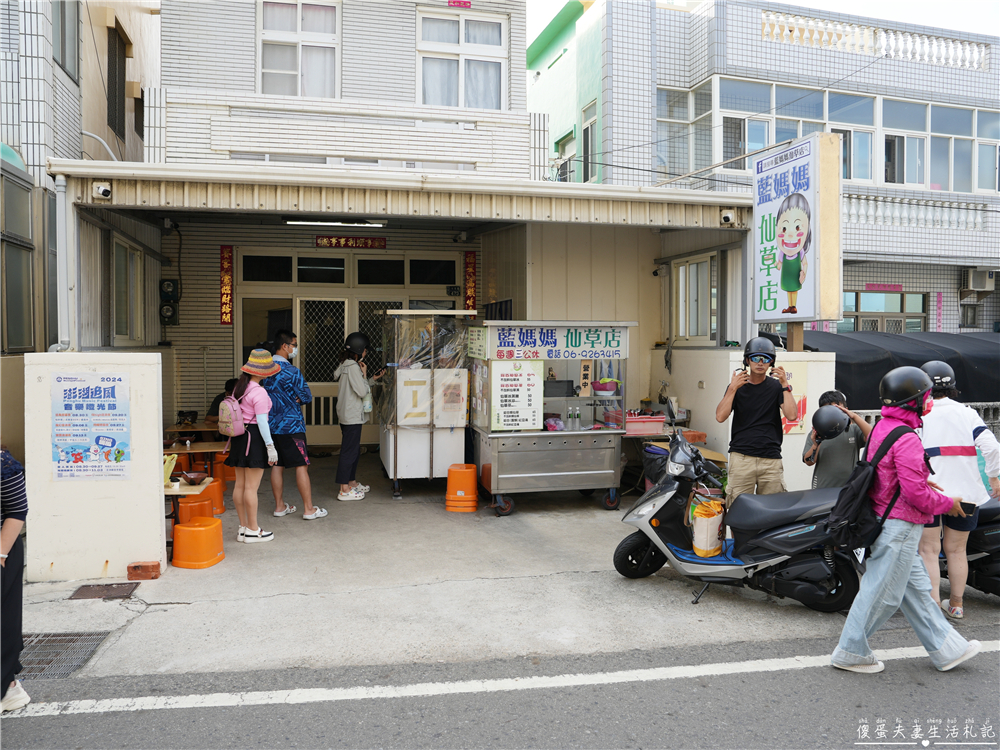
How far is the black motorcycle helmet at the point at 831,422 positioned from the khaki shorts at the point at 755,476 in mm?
717

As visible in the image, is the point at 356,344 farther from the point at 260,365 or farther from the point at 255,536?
the point at 255,536

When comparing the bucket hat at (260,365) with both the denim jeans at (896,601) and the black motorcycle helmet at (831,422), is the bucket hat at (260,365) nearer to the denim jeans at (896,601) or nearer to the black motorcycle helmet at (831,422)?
the black motorcycle helmet at (831,422)

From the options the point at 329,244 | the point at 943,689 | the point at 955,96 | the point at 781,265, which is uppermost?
the point at 955,96

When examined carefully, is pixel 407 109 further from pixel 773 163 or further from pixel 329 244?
pixel 773 163

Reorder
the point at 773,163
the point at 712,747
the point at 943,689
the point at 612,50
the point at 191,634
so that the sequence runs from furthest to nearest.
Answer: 1. the point at 612,50
2. the point at 773,163
3. the point at 191,634
4. the point at 943,689
5. the point at 712,747

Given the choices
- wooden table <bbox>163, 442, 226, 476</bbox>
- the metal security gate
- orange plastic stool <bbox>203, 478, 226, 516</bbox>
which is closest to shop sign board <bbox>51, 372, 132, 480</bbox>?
orange plastic stool <bbox>203, 478, 226, 516</bbox>

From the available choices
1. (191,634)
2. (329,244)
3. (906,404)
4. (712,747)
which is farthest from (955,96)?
(191,634)

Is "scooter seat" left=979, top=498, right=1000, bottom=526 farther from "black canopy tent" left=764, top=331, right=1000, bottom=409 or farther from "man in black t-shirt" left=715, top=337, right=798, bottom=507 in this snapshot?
"black canopy tent" left=764, top=331, right=1000, bottom=409

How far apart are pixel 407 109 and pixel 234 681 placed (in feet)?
27.0

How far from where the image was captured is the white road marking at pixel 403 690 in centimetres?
369

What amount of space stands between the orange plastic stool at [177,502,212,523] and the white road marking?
324cm

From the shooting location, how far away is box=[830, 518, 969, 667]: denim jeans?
4.02m

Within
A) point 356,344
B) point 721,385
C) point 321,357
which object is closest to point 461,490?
point 356,344

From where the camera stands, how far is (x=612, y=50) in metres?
13.2
